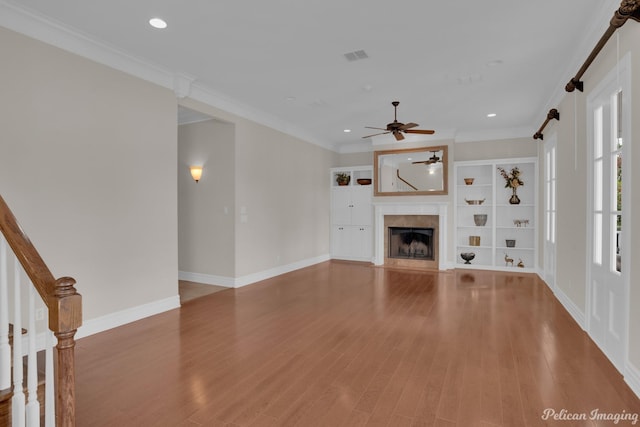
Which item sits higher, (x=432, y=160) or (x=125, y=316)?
(x=432, y=160)

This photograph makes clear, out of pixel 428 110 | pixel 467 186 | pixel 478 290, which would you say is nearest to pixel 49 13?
pixel 428 110

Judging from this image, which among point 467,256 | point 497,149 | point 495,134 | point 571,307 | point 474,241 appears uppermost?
point 495,134

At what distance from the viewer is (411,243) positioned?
25.4 ft

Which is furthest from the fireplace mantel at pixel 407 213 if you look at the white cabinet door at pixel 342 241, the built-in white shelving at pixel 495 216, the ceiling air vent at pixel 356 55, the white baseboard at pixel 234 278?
the ceiling air vent at pixel 356 55

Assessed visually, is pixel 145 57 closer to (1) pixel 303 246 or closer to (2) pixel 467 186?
(1) pixel 303 246

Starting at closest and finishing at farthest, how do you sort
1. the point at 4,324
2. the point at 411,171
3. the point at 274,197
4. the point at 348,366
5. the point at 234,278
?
1. the point at 4,324
2. the point at 348,366
3. the point at 234,278
4. the point at 274,197
5. the point at 411,171

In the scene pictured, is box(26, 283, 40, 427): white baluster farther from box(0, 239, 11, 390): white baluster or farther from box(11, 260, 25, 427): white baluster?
box(0, 239, 11, 390): white baluster

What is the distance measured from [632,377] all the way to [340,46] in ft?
12.4

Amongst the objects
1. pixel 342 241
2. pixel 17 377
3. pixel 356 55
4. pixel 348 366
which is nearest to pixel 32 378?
pixel 17 377

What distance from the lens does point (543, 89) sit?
16.1ft

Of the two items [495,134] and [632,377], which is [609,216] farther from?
[495,134]

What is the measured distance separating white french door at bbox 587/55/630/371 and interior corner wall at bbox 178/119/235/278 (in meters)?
4.61

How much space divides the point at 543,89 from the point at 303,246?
501 cm

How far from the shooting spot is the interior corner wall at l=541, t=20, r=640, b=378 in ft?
8.16
